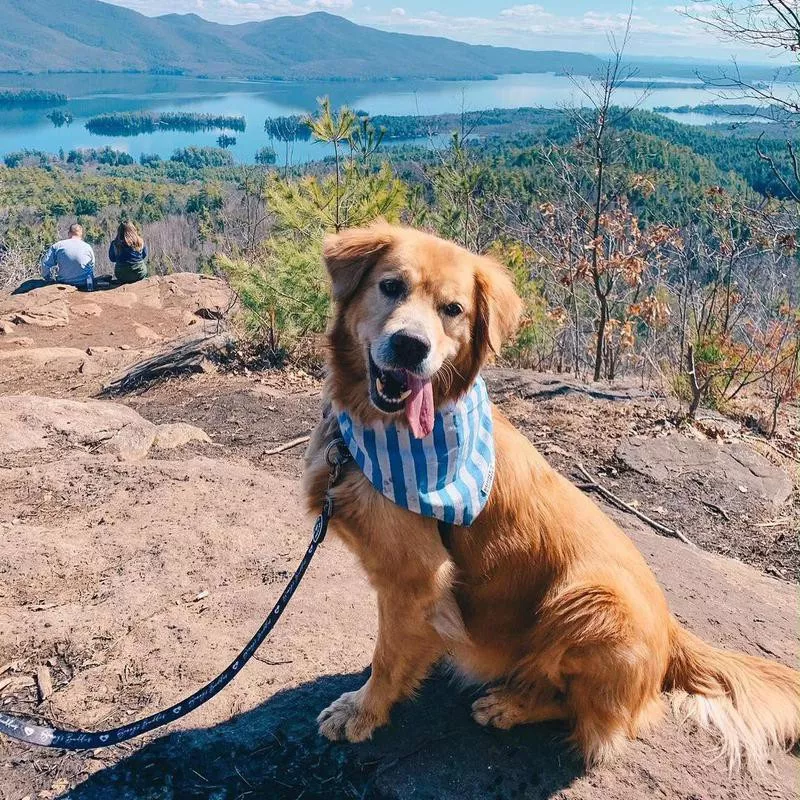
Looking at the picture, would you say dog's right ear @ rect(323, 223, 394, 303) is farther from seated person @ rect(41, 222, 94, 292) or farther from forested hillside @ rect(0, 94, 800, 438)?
seated person @ rect(41, 222, 94, 292)

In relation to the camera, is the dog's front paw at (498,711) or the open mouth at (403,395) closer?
the open mouth at (403,395)

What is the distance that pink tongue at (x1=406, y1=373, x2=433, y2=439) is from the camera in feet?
8.32

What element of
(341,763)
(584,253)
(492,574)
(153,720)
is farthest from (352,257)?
(584,253)

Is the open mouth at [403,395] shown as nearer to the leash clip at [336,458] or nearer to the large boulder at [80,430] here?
the leash clip at [336,458]

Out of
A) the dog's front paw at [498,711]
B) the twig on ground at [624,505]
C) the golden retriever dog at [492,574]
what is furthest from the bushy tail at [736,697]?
the twig on ground at [624,505]

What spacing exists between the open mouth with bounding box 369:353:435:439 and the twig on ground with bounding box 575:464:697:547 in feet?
11.4

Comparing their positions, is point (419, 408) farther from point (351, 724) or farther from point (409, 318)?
point (351, 724)

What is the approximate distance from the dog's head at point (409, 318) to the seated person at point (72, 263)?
48.3 ft

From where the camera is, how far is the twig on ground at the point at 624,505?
520 centimetres

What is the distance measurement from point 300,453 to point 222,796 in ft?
12.2

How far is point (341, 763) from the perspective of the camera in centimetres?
273

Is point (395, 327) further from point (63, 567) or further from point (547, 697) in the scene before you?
point (63, 567)

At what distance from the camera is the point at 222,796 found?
2.55m

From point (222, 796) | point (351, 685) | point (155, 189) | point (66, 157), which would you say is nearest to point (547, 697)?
point (351, 685)
